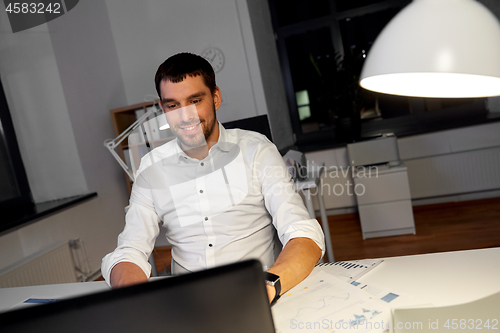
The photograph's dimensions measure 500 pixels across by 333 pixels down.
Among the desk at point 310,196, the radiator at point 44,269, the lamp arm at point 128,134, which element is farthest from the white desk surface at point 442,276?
the radiator at point 44,269

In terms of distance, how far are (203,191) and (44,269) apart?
1.74 m

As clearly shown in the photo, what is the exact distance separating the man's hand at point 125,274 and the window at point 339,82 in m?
2.77

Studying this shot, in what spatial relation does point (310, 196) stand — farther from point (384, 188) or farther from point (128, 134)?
point (128, 134)

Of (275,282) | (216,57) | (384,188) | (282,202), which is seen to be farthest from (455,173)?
(275,282)

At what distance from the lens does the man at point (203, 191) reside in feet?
4.12

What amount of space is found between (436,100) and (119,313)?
4062 millimetres

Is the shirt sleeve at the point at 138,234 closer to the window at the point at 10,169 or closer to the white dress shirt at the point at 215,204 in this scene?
the white dress shirt at the point at 215,204

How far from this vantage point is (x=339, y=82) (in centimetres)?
362

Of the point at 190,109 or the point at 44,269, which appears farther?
the point at 44,269

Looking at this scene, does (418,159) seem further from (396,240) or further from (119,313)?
(119,313)

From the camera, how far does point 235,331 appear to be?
46cm

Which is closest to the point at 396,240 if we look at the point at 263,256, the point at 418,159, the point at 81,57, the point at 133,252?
the point at 418,159

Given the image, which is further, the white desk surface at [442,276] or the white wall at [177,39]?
the white wall at [177,39]

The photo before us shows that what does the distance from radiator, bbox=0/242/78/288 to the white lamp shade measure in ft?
7.86
